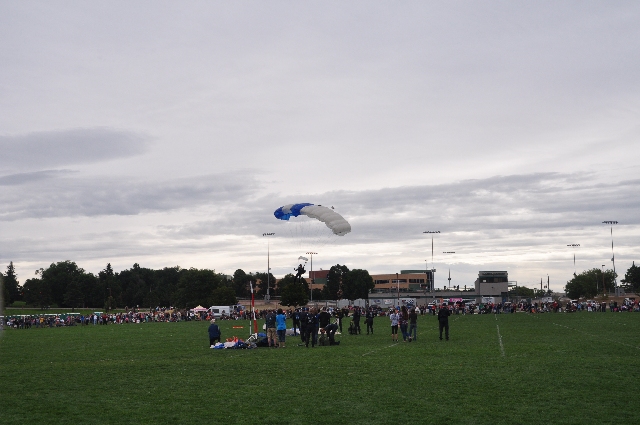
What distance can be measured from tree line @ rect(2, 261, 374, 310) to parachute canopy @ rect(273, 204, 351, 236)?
97061 mm

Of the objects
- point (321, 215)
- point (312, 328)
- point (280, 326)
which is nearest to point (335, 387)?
point (280, 326)

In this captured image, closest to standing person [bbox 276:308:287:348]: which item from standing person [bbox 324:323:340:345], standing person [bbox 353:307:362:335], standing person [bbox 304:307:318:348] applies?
standing person [bbox 304:307:318:348]

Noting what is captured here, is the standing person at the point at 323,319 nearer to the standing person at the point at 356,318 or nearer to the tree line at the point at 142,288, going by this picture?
the standing person at the point at 356,318

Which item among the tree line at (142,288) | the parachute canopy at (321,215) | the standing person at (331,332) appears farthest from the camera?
the tree line at (142,288)

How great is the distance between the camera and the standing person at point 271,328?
87.3ft

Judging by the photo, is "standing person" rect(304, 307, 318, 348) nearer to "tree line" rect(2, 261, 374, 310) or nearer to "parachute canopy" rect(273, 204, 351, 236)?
"parachute canopy" rect(273, 204, 351, 236)

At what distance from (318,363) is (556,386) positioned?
305 inches

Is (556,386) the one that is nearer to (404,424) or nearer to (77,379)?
(404,424)

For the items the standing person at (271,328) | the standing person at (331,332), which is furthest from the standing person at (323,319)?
the standing person at (271,328)

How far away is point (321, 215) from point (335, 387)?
2091 cm

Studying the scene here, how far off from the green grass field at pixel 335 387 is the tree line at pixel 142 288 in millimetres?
112035

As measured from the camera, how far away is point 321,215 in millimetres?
34781

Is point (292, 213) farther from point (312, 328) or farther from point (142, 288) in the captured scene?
point (142, 288)

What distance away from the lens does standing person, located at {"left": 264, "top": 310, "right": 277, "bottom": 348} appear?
26.6 metres
